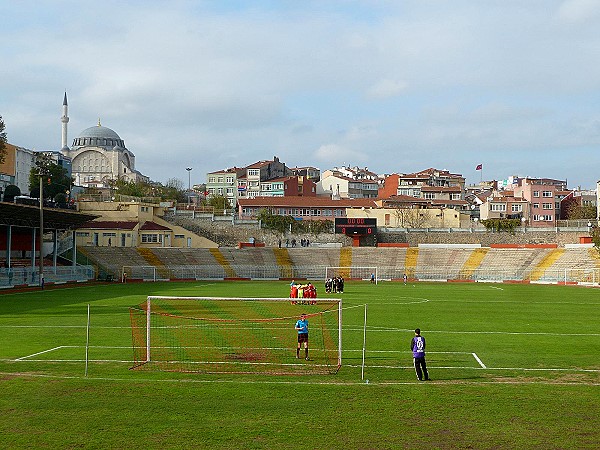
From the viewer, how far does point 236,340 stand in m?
28.7

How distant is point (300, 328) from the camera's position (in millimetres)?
24688

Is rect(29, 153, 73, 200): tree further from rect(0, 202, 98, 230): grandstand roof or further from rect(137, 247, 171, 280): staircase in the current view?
rect(0, 202, 98, 230): grandstand roof

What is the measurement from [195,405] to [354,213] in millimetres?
A: 108087

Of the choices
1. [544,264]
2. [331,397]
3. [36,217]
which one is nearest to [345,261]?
[544,264]

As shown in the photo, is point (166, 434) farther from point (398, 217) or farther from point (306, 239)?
point (398, 217)

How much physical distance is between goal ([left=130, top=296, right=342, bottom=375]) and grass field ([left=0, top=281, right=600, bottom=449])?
2.78 feet

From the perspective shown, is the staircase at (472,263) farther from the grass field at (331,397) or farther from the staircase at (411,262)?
the grass field at (331,397)

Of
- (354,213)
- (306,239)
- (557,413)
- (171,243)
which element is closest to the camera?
(557,413)


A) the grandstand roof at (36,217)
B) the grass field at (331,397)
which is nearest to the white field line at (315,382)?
the grass field at (331,397)

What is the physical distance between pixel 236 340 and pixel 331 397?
1047cm

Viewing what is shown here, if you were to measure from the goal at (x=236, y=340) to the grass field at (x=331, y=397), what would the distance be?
848mm

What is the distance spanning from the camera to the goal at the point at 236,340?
2334 centimetres

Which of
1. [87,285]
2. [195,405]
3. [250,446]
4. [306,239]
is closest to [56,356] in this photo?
[195,405]

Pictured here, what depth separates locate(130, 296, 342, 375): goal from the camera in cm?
2334
